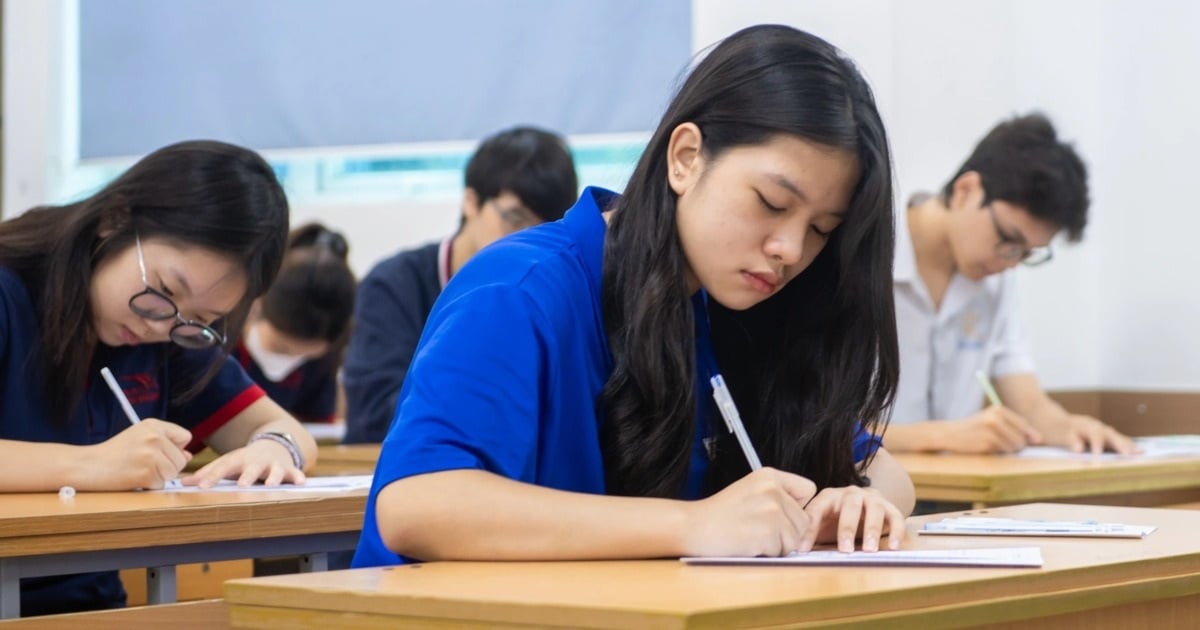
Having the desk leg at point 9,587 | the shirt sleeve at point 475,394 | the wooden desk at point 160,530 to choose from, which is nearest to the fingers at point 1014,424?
the wooden desk at point 160,530

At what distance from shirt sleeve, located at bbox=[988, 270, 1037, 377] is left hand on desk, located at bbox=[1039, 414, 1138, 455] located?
21 centimetres

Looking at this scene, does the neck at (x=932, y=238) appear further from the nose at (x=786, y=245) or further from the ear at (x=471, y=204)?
the nose at (x=786, y=245)

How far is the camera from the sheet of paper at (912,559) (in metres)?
1.23

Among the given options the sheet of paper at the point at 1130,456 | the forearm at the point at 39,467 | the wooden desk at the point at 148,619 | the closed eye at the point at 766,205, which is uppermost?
the closed eye at the point at 766,205

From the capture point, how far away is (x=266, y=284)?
2.24 meters

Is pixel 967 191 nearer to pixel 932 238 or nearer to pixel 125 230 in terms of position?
pixel 932 238

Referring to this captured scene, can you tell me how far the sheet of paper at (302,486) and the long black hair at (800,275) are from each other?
2.08ft

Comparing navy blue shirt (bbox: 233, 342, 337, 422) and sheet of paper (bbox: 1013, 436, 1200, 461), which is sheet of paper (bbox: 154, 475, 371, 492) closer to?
sheet of paper (bbox: 1013, 436, 1200, 461)

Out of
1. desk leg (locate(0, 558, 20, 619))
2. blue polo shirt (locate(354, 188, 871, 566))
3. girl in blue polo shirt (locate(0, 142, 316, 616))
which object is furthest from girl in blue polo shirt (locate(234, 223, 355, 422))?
blue polo shirt (locate(354, 188, 871, 566))

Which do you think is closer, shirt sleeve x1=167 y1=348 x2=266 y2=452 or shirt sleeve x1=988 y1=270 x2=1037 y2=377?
shirt sleeve x1=167 y1=348 x2=266 y2=452

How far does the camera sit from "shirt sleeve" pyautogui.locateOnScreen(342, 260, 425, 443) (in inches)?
134

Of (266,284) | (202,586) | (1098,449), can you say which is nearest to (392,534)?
(266,284)

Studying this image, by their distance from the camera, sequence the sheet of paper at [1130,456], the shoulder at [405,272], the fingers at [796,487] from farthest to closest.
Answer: the shoulder at [405,272] < the sheet of paper at [1130,456] < the fingers at [796,487]

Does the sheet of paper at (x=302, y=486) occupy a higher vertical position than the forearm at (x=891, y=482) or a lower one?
lower
